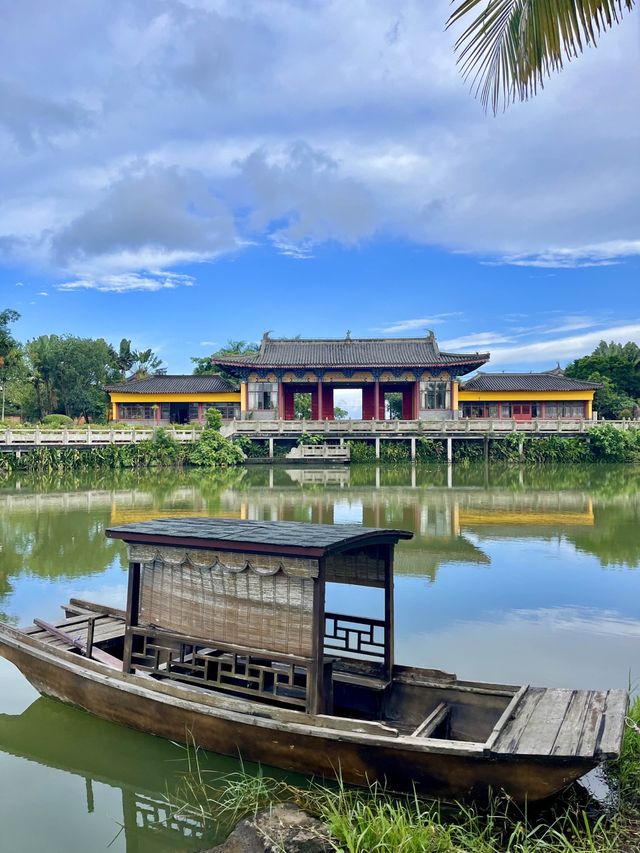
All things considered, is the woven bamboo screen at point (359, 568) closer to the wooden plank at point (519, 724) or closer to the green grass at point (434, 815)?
the wooden plank at point (519, 724)

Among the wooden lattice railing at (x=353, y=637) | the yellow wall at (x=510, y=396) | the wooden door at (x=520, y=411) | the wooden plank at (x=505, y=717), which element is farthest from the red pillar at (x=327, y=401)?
the wooden plank at (x=505, y=717)

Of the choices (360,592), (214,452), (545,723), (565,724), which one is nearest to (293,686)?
(545,723)

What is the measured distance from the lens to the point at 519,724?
164 inches

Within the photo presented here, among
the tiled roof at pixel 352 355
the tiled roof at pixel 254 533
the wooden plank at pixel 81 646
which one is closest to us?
the tiled roof at pixel 254 533

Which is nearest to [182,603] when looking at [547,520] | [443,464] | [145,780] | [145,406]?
[145,780]

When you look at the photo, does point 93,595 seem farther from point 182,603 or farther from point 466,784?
point 466,784

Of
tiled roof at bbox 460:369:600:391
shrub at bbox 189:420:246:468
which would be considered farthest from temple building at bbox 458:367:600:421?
shrub at bbox 189:420:246:468

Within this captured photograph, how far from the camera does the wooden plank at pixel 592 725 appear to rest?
3.72 m

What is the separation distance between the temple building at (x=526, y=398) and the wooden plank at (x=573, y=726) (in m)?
34.1

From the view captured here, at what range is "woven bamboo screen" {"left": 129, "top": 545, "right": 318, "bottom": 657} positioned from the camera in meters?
4.84

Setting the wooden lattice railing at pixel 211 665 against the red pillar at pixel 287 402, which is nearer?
the wooden lattice railing at pixel 211 665

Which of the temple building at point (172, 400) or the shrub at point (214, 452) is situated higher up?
the temple building at point (172, 400)

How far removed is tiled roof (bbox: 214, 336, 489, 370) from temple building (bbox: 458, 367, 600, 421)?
3.63m

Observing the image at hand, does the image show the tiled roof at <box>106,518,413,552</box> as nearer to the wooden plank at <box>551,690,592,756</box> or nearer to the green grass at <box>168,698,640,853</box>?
the green grass at <box>168,698,640,853</box>
